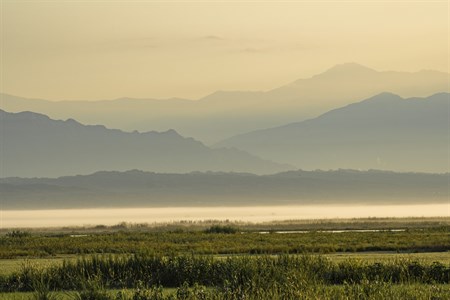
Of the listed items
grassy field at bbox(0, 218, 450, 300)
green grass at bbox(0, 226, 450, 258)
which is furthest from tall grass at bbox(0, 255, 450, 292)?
green grass at bbox(0, 226, 450, 258)

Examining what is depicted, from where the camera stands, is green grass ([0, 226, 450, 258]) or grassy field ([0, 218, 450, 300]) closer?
grassy field ([0, 218, 450, 300])

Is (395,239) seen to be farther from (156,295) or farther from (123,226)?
(123,226)

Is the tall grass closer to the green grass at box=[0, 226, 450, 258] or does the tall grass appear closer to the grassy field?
the grassy field

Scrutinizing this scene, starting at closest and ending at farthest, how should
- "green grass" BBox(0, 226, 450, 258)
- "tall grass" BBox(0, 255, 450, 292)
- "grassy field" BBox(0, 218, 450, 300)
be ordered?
"grassy field" BBox(0, 218, 450, 300) < "tall grass" BBox(0, 255, 450, 292) < "green grass" BBox(0, 226, 450, 258)

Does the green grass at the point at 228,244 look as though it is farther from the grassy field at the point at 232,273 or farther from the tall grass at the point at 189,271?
the tall grass at the point at 189,271

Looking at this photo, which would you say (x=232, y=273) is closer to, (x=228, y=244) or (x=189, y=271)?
(x=189, y=271)

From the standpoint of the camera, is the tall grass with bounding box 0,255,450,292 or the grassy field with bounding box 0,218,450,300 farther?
the tall grass with bounding box 0,255,450,292

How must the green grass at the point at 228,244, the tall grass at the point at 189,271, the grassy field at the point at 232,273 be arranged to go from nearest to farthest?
the grassy field at the point at 232,273 < the tall grass at the point at 189,271 < the green grass at the point at 228,244

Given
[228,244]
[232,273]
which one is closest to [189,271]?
[232,273]

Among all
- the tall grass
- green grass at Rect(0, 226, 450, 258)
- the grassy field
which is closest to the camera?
the grassy field

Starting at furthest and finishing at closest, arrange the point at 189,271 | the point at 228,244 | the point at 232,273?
the point at 228,244 < the point at 189,271 < the point at 232,273

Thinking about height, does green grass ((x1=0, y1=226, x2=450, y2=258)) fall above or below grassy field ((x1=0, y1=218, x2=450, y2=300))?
above

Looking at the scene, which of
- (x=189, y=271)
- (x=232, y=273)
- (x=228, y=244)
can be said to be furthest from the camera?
(x=228, y=244)

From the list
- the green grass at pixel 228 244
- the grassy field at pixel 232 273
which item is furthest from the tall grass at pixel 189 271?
the green grass at pixel 228 244
